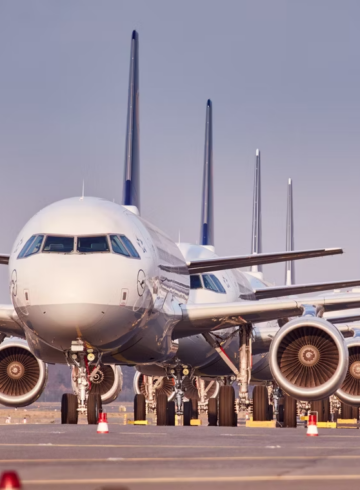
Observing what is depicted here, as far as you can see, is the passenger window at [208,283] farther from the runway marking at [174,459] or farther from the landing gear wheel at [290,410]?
the runway marking at [174,459]

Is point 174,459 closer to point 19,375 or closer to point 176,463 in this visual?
point 176,463

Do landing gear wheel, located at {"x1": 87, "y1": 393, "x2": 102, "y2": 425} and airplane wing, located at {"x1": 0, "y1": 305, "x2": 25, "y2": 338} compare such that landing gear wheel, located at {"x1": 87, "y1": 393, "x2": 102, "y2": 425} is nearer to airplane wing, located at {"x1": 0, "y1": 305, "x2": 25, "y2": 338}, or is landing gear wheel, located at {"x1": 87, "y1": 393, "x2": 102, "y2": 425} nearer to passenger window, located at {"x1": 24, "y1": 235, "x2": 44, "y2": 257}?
passenger window, located at {"x1": 24, "y1": 235, "x2": 44, "y2": 257}

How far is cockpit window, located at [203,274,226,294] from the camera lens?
27.3 meters

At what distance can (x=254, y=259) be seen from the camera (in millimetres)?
23328

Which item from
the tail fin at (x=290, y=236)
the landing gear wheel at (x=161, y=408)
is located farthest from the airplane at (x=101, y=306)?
the tail fin at (x=290, y=236)

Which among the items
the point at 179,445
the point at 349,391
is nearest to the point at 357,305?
the point at 349,391

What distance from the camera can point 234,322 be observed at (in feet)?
76.4

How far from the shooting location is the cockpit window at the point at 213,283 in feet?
89.7

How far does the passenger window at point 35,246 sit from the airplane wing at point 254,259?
19.0 ft

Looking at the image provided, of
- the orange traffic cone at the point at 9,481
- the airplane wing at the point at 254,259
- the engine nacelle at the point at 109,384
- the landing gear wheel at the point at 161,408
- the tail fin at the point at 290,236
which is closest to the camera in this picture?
the orange traffic cone at the point at 9,481

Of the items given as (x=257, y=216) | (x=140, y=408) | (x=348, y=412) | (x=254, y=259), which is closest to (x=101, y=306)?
(x=254, y=259)

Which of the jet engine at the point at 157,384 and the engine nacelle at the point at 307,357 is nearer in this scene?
the engine nacelle at the point at 307,357

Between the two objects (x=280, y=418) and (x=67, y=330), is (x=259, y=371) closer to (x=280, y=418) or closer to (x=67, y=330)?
(x=280, y=418)

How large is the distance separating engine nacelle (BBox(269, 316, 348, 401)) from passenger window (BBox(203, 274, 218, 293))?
6.34 m
